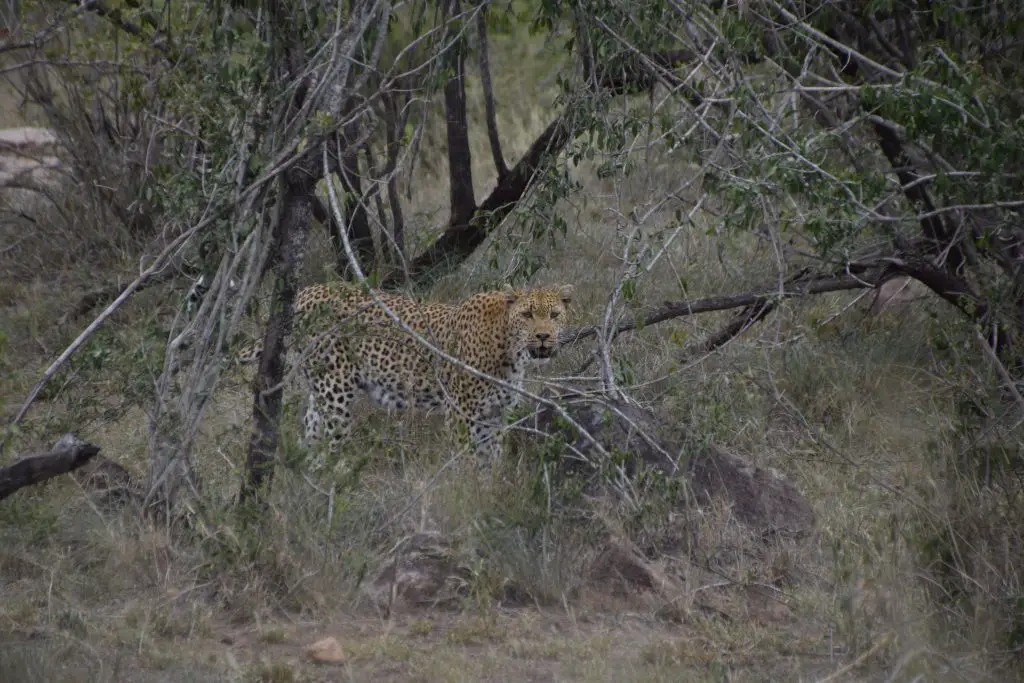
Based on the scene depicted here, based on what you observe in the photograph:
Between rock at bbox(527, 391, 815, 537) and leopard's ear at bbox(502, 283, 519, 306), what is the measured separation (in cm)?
124

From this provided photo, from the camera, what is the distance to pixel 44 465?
17.1 ft

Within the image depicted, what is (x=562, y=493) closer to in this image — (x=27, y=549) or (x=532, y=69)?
(x=27, y=549)

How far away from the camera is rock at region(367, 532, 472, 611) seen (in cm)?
549

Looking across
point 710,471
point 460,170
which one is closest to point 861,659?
point 710,471

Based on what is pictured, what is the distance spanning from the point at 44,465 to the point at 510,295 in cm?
332

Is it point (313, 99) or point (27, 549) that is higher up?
point (313, 99)

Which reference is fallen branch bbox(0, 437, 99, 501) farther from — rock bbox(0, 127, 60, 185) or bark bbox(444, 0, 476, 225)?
rock bbox(0, 127, 60, 185)

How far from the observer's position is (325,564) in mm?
5355

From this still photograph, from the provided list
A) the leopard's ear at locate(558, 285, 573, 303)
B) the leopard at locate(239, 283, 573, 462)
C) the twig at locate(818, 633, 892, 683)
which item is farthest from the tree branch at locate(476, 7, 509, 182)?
the twig at locate(818, 633, 892, 683)

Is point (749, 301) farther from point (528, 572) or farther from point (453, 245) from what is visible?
point (453, 245)

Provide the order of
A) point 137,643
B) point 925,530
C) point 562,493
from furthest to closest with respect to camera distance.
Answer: point 562,493
point 925,530
point 137,643

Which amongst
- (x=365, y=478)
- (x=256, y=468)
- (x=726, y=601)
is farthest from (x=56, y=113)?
(x=726, y=601)

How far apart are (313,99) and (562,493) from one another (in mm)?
2223

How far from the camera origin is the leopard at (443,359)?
7.67 metres
